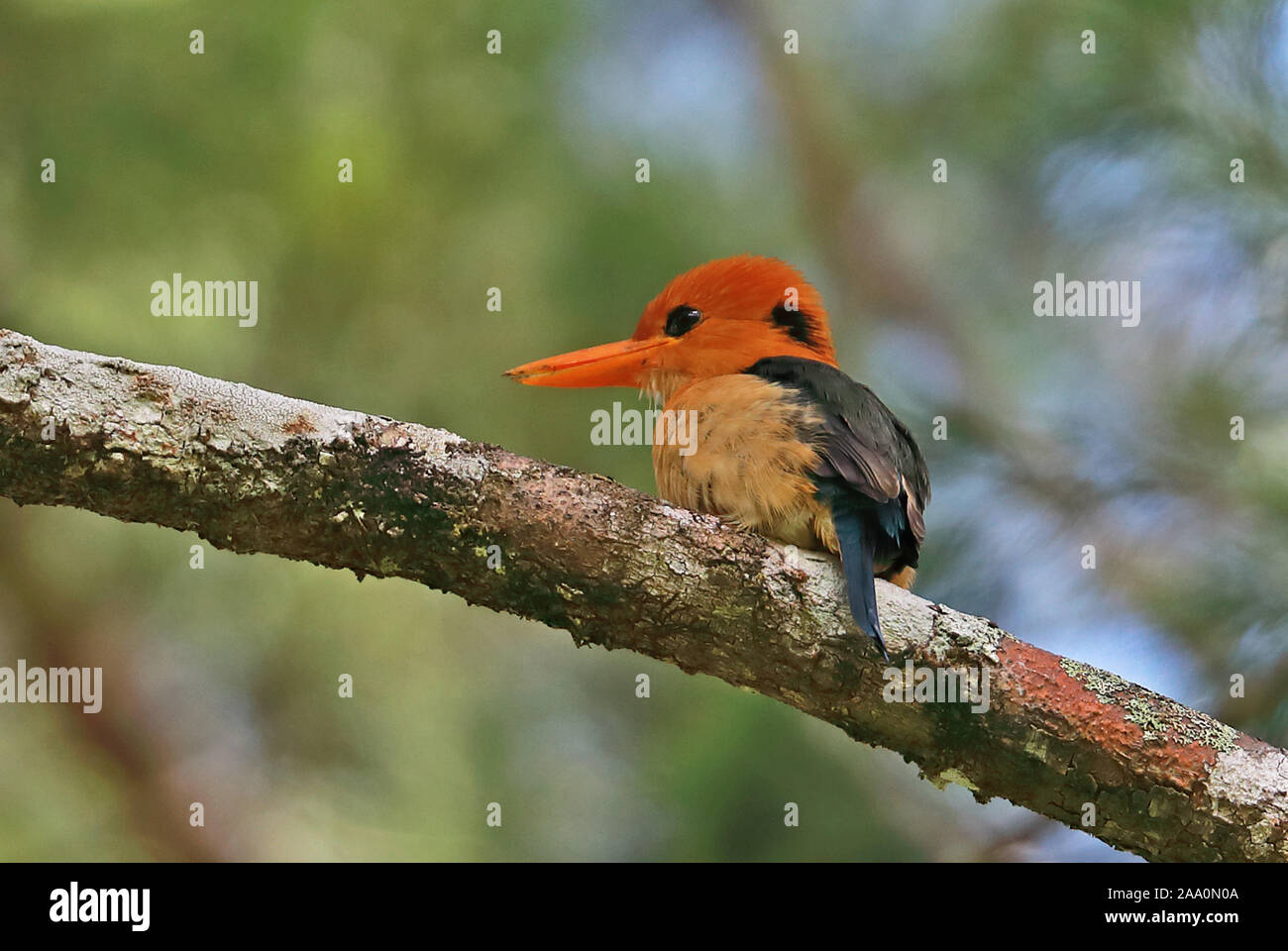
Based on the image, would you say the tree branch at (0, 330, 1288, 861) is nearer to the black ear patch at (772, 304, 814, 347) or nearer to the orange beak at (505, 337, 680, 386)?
the orange beak at (505, 337, 680, 386)

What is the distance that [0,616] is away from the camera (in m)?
3.11

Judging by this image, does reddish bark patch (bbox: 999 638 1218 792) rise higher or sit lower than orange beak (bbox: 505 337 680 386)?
lower

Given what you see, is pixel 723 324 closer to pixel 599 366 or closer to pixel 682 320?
pixel 682 320

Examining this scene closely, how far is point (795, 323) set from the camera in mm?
3412

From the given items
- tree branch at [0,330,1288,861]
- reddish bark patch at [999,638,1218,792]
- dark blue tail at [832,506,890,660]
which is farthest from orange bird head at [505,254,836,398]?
reddish bark patch at [999,638,1218,792]

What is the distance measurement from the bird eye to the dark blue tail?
1047 millimetres

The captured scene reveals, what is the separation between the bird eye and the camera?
3.37 m

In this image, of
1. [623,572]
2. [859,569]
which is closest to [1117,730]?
[859,569]

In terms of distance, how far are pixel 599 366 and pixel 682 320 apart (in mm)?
319

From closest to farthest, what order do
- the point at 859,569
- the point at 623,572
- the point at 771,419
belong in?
the point at 623,572 < the point at 859,569 < the point at 771,419

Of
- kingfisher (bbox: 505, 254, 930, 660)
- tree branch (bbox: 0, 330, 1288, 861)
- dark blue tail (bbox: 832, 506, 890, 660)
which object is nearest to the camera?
tree branch (bbox: 0, 330, 1288, 861)

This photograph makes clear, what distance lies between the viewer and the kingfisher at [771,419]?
2521 mm

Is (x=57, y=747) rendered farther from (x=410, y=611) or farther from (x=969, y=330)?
(x=969, y=330)

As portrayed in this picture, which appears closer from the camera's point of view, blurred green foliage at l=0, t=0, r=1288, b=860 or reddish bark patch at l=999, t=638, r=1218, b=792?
reddish bark patch at l=999, t=638, r=1218, b=792
